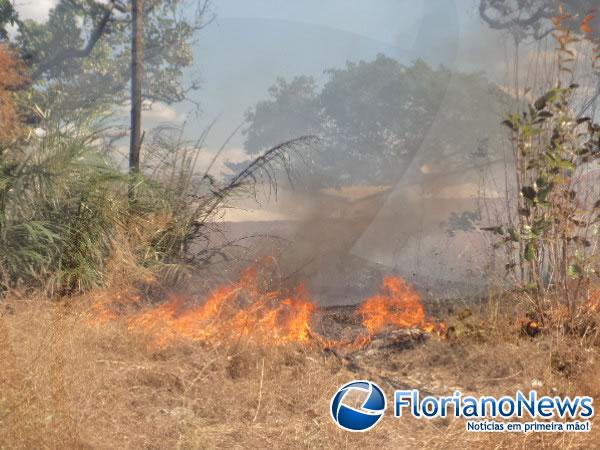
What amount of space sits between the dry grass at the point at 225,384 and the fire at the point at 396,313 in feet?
2.93

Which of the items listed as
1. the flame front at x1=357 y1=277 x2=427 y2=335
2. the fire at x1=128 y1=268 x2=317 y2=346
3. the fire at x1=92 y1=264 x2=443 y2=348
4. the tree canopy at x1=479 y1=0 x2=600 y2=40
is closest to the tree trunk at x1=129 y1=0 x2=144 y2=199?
the fire at x1=92 y1=264 x2=443 y2=348

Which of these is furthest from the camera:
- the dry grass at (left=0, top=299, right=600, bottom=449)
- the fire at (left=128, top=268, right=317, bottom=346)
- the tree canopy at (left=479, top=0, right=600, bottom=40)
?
the tree canopy at (left=479, top=0, right=600, bottom=40)

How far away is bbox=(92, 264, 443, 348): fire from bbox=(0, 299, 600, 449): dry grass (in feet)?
0.75

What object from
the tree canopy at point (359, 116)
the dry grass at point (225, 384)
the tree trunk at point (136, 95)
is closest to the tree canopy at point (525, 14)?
the tree canopy at point (359, 116)

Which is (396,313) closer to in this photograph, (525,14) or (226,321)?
(226,321)

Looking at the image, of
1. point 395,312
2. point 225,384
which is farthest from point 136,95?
point 225,384

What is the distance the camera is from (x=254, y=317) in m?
6.83

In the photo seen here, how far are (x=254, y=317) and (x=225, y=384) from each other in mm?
1450

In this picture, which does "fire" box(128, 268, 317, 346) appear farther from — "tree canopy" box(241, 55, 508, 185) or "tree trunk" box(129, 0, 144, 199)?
"tree canopy" box(241, 55, 508, 185)

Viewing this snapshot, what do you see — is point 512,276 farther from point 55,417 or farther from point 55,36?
point 55,36

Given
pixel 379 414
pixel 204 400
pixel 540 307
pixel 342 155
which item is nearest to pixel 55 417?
pixel 204 400

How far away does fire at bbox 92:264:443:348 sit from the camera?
6.43m

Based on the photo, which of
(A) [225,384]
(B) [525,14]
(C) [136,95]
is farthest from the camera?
(B) [525,14]

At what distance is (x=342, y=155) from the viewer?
12.0 metres
